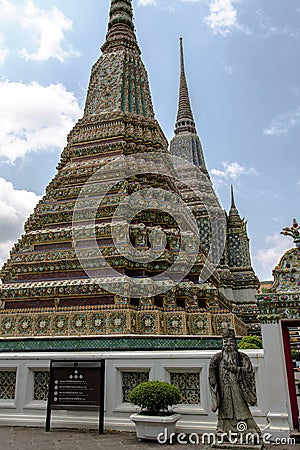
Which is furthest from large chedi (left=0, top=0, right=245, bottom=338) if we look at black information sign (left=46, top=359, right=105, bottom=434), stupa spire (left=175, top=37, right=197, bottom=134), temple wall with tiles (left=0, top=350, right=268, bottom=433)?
stupa spire (left=175, top=37, right=197, bottom=134)

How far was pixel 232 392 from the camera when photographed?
6.11 m

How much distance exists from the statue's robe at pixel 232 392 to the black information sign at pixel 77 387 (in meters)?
2.05

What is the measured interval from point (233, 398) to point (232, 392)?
0.08 meters

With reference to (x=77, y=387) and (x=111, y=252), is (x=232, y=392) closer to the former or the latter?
(x=77, y=387)

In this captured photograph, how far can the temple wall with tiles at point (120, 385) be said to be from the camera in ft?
22.8

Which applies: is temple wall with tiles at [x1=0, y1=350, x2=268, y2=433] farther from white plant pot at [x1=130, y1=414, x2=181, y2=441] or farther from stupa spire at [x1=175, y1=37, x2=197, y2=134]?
stupa spire at [x1=175, y1=37, x2=197, y2=134]

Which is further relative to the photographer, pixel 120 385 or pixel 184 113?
pixel 184 113

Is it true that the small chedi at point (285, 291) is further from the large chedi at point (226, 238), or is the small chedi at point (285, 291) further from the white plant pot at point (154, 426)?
the large chedi at point (226, 238)

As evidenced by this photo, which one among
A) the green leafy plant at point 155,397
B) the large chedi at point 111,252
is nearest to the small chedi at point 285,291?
the green leafy plant at point 155,397

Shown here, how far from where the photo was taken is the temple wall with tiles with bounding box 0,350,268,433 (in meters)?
6.95

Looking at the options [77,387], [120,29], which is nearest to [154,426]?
[77,387]

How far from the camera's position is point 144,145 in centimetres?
1661

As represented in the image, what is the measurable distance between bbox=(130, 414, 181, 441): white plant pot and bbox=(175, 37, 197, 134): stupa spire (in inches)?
1305

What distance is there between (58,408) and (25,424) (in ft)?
3.31
